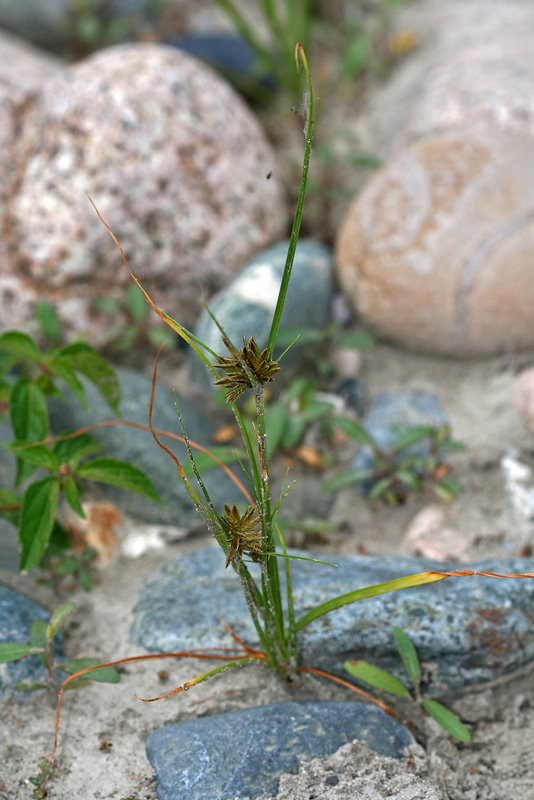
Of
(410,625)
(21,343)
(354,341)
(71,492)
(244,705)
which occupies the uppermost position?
(354,341)

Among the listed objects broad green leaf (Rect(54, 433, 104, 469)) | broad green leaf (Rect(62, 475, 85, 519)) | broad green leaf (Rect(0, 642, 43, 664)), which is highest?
broad green leaf (Rect(54, 433, 104, 469))

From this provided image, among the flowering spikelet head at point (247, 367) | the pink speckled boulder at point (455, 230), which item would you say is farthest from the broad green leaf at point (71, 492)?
the pink speckled boulder at point (455, 230)

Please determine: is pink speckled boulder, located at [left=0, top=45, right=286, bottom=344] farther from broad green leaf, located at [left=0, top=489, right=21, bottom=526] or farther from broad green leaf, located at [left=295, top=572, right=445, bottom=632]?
broad green leaf, located at [left=295, top=572, right=445, bottom=632]

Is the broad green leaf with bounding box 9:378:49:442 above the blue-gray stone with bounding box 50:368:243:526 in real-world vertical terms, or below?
below

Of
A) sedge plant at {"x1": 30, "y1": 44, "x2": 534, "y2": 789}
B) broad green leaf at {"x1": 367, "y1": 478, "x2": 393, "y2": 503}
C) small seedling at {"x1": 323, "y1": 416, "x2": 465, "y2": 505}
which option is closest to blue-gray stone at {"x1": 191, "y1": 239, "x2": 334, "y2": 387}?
small seedling at {"x1": 323, "y1": 416, "x2": 465, "y2": 505}

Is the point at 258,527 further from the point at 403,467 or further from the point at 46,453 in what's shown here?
the point at 403,467

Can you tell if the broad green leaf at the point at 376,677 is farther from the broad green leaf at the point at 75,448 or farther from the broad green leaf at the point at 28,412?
the broad green leaf at the point at 28,412

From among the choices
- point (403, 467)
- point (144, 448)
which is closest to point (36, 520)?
point (144, 448)

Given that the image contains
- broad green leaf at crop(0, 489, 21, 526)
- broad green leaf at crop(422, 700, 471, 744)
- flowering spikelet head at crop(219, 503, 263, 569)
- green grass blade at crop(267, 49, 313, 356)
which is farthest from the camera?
broad green leaf at crop(0, 489, 21, 526)
